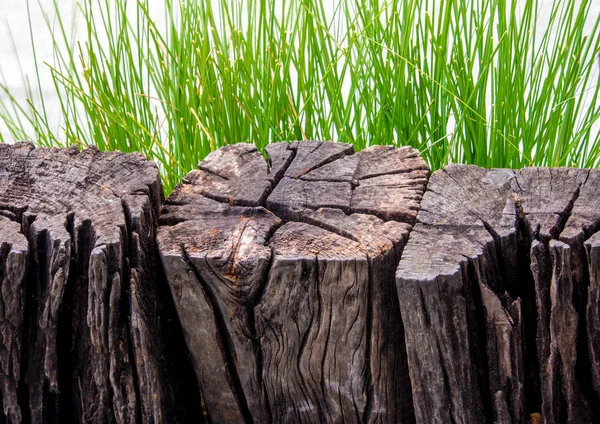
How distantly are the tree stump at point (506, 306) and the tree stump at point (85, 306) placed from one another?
0.39 metres

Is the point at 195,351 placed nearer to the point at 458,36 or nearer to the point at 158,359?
the point at 158,359

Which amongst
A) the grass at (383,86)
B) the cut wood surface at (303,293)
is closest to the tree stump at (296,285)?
the cut wood surface at (303,293)

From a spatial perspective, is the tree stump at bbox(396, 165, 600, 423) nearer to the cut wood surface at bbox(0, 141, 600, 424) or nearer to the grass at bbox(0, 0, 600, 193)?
the cut wood surface at bbox(0, 141, 600, 424)

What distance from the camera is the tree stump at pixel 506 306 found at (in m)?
0.91

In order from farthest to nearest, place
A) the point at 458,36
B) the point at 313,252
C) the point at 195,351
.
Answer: the point at 458,36, the point at 195,351, the point at 313,252

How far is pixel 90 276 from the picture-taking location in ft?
3.23

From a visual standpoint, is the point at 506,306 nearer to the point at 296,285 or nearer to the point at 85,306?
the point at 296,285

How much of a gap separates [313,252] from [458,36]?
35.0 inches

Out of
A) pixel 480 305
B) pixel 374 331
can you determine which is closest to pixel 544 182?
pixel 480 305

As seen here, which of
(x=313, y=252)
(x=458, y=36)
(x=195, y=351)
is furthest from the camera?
(x=458, y=36)

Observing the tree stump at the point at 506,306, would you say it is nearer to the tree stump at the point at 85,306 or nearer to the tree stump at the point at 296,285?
the tree stump at the point at 296,285

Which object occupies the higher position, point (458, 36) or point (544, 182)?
point (458, 36)

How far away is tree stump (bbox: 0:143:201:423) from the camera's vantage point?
100cm

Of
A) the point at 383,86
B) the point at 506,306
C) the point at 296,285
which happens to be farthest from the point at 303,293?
the point at 383,86
